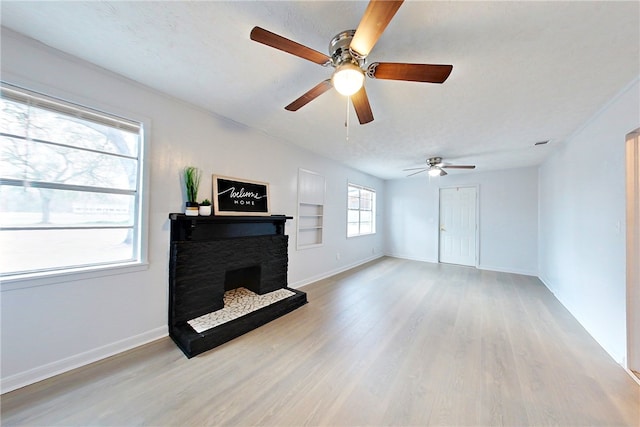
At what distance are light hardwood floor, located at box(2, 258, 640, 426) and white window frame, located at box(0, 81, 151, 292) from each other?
75 centimetres

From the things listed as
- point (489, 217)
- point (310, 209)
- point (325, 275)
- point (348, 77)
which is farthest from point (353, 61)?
point (489, 217)

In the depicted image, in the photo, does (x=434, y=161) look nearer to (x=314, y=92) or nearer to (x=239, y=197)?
(x=314, y=92)

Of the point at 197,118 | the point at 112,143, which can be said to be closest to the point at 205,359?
the point at 112,143

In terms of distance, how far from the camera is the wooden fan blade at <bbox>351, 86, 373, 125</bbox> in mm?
1669

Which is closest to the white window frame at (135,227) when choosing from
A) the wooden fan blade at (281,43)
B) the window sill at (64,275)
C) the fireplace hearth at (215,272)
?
the window sill at (64,275)

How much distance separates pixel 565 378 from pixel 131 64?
14.1ft

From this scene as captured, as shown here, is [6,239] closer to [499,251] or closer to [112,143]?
[112,143]

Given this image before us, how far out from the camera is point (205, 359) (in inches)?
77.1

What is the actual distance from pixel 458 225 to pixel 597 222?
11.6 ft

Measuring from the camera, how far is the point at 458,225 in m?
5.80

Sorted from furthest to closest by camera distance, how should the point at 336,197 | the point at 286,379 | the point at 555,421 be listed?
the point at 336,197
the point at 286,379
the point at 555,421

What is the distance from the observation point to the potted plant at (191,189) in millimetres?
2352

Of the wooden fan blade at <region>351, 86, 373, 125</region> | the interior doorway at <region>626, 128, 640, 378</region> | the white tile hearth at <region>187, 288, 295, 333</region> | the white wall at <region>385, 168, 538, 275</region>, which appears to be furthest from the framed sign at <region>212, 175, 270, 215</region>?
the white wall at <region>385, 168, 538, 275</region>

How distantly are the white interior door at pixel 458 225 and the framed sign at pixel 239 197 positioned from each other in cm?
493
